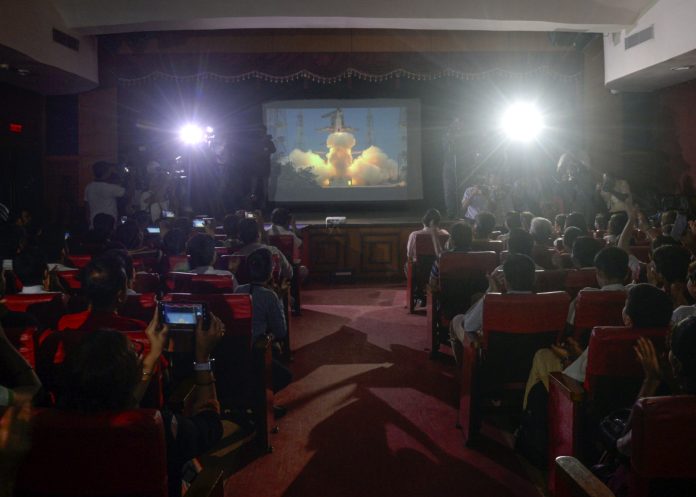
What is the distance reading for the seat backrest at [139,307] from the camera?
2838mm

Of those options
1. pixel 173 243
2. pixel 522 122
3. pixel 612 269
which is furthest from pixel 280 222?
pixel 522 122

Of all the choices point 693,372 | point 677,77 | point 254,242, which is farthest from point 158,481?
point 677,77

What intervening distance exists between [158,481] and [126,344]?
0.34 meters

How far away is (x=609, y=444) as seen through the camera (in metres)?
2.13

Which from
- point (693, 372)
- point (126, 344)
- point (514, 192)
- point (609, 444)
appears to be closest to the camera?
point (126, 344)

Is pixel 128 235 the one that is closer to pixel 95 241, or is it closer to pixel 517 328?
pixel 95 241

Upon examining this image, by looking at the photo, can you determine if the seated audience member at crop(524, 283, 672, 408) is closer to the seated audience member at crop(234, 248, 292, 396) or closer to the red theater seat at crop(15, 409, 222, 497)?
the seated audience member at crop(234, 248, 292, 396)

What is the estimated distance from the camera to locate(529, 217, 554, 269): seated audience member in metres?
4.44

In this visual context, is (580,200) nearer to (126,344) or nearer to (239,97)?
(239,97)

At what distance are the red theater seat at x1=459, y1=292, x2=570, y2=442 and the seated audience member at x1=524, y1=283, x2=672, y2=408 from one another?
0.45 feet

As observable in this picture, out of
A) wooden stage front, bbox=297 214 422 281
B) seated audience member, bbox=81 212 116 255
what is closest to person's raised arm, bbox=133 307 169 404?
seated audience member, bbox=81 212 116 255

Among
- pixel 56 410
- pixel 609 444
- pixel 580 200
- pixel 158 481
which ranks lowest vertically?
pixel 609 444

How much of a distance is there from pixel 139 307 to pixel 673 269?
8.22 feet

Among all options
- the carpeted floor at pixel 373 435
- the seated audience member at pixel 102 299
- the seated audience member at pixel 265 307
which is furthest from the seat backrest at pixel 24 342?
the seated audience member at pixel 265 307
